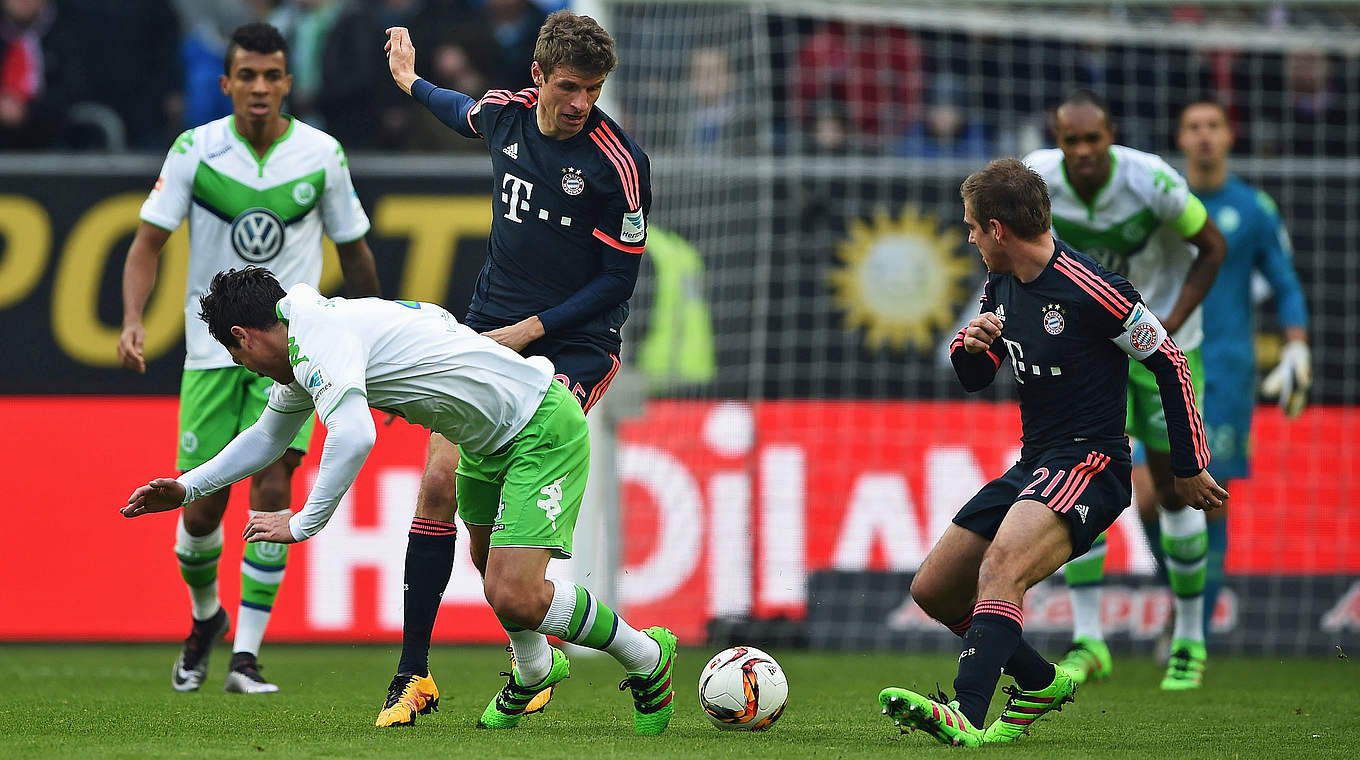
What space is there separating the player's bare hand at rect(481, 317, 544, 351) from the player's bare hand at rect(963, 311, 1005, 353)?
1372mm

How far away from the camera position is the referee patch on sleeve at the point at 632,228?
541 cm

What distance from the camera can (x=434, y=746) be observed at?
14.8 ft

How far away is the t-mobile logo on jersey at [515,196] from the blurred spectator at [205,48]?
5.60 m

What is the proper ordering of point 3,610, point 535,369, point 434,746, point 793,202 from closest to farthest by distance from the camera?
point 434,746, point 535,369, point 3,610, point 793,202

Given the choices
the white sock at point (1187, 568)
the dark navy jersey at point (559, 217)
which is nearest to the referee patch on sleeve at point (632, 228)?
the dark navy jersey at point (559, 217)

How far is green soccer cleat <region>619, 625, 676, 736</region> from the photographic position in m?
4.96

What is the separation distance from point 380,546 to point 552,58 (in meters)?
4.42

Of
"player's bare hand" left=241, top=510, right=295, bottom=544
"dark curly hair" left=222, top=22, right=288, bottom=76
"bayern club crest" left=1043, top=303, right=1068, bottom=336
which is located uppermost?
"dark curly hair" left=222, top=22, right=288, bottom=76

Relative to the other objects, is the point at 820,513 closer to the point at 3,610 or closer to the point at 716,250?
the point at 716,250

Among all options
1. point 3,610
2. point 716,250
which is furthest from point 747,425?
point 3,610

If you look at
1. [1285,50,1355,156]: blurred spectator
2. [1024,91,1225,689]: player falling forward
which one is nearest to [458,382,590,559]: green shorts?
[1024,91,1225,689]: player falling forward

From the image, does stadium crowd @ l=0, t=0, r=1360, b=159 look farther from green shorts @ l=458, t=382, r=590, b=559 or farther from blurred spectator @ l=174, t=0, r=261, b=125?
green shorts @ l=458, t=382, r=590, b=559

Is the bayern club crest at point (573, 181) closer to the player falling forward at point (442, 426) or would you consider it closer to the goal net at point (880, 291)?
the player falling forward at point (442, 426)

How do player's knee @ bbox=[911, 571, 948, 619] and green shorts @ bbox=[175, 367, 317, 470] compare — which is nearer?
player's knee @ bbox=[911, 571, 948, 619]
